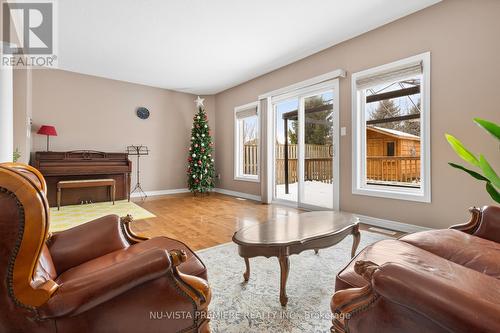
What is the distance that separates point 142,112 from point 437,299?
6194mm

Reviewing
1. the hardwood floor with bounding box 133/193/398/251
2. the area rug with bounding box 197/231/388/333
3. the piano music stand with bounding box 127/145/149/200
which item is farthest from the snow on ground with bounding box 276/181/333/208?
the piano music stand with bounding box 127/145/149/200

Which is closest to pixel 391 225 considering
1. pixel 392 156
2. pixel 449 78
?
pixel 392 156

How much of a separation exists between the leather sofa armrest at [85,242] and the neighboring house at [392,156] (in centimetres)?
333

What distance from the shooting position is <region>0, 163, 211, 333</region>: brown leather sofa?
28.5 inches

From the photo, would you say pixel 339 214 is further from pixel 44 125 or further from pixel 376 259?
pixel 44 125

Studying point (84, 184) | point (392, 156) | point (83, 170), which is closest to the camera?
point (392, 156)

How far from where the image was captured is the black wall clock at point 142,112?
226 inches

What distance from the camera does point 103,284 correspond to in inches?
31.4

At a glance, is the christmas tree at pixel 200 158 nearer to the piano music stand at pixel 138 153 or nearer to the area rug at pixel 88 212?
the piano music stand at pixel 138 153

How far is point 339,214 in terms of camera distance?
224 centimetres

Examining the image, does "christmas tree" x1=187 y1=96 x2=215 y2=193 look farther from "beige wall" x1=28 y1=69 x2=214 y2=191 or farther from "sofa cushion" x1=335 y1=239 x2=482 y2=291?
"sofa cushion" x1=335 y1=239 x2=482 y2=291

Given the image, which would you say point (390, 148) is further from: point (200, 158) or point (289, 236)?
point (200, 158)

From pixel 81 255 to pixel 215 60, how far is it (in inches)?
158

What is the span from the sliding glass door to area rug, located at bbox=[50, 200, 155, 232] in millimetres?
2644
